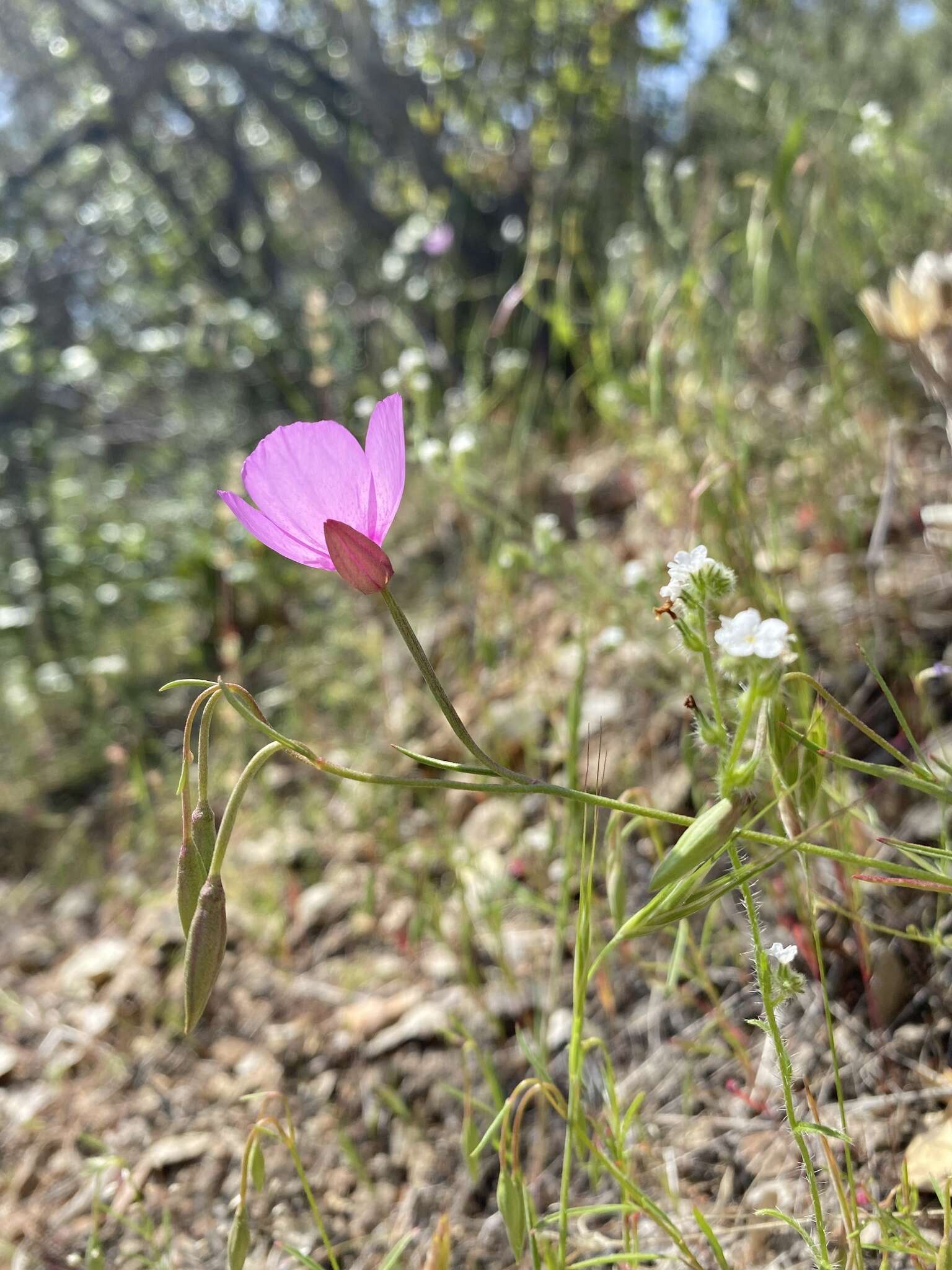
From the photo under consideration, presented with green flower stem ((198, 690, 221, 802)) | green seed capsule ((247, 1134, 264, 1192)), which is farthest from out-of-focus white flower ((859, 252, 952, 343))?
green seed capsule ((247, 1134, 264, 1192))

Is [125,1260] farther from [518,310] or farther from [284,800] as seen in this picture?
[518,310]

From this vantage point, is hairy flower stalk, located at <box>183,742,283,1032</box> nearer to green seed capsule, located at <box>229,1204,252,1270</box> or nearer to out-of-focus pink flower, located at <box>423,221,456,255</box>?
green seed capsule, located at <box>229,1204,252,1270</box>

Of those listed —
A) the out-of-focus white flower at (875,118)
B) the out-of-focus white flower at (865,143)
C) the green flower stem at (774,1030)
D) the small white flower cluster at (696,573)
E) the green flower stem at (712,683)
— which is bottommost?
the green flower stem at (774,1030)

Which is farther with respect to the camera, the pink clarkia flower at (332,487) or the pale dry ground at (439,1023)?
the pale dry ground at (439,1023)

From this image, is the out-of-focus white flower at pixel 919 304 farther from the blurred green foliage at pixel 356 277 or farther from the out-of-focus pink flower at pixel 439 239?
the out-of-focus pink flower at pixel 439 239

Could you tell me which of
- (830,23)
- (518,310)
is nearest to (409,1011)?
(518,310)

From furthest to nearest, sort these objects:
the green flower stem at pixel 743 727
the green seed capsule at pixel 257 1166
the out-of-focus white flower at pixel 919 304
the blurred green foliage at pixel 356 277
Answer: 1. the blurred green foliage at pixel 356 277
2. the out-of-focus white flower at pixel 919 304
3. the green seed capsule at pixel 257 1166
4. the green flower stem at pixel 743 727

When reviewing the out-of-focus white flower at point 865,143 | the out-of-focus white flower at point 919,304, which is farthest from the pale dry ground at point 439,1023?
the out-of-focus white flower at point 865,143

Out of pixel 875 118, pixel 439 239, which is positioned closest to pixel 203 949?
pixel 875 118
